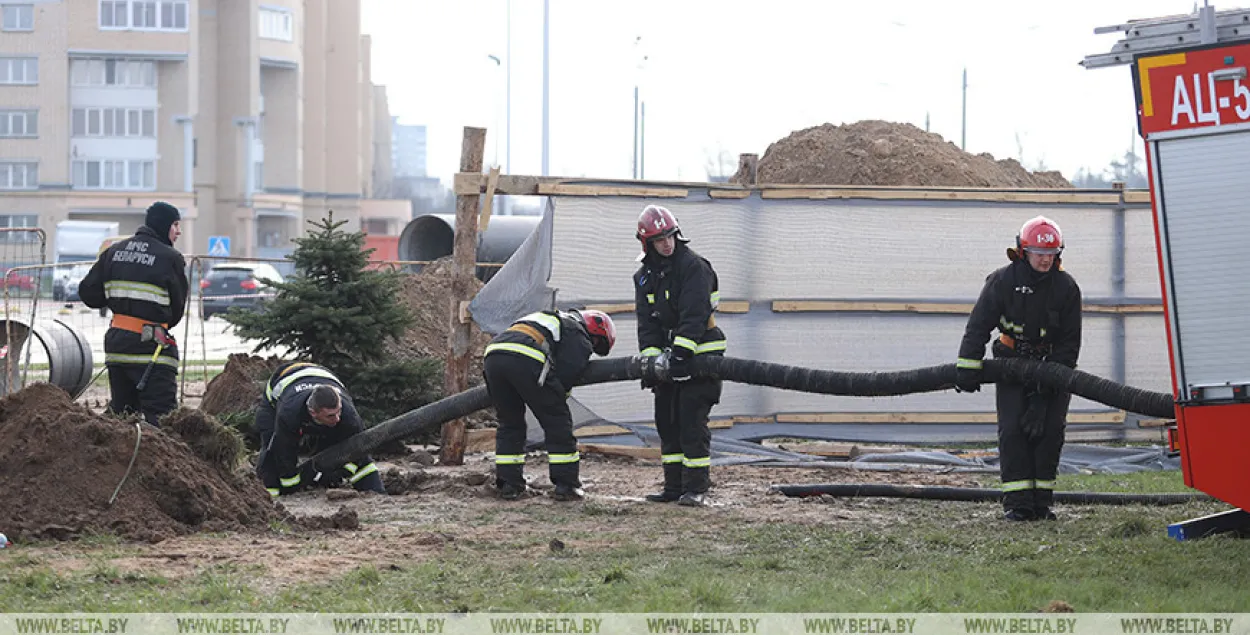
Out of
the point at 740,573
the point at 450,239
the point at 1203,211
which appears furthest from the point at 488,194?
the point at 450,239

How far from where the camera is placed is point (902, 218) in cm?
1334

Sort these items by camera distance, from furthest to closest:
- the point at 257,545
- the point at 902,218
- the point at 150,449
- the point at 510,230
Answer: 1. the point at 510,230
2. the point at 902,218
3. the point at 150,449
4. the point at 257,545

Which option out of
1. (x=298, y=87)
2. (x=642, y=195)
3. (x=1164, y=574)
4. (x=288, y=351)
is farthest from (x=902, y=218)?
(x=298, y=87)

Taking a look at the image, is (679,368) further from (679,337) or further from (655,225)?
(655,225)

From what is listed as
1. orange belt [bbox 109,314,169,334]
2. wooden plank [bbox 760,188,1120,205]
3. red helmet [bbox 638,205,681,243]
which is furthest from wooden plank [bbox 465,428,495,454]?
red helmet [bbox 638,205,681,243]

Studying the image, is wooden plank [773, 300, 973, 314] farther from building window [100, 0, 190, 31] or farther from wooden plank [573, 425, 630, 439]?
building window [100, 0, 190, 31]

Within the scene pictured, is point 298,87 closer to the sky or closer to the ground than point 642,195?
closer to the sky

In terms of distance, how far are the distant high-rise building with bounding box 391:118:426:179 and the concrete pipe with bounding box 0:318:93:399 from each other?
553 feet

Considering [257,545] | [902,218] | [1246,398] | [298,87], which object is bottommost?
[257,545]

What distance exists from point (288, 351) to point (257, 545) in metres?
5.35

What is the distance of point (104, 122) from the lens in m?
76.6

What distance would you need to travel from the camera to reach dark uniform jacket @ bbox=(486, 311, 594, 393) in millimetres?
10117

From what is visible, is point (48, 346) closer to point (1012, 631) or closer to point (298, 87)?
point (1012, 631)

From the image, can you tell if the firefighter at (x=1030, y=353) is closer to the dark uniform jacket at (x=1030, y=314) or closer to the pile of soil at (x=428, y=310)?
the dark uniform jacket at (x=1030, y=314)
